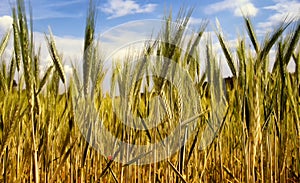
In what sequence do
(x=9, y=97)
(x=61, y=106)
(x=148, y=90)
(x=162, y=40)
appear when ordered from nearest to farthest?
(x=9, y=97) < (x=162, y=40) < (x=148, y=90) < (x=61, y=106)

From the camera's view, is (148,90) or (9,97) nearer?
(9,97)

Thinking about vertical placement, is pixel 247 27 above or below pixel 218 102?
above

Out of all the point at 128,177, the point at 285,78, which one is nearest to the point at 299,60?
the point at 285,78

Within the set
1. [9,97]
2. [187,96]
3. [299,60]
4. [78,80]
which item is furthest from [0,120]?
[299,60]

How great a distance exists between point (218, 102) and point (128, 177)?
27.8 inches

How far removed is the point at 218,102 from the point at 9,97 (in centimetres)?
122

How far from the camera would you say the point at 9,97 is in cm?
183

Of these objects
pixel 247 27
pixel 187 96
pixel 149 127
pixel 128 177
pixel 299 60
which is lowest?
pixel 128 177

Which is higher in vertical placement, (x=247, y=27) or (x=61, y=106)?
(x=247, y=27)

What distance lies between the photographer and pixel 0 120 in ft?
5.90

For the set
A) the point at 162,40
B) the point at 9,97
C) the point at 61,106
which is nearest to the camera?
the point at 9,97

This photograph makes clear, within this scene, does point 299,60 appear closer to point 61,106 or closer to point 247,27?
point 247,27

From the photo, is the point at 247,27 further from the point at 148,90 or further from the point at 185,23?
the point at 148,90

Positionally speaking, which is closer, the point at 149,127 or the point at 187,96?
the point at 187,96
